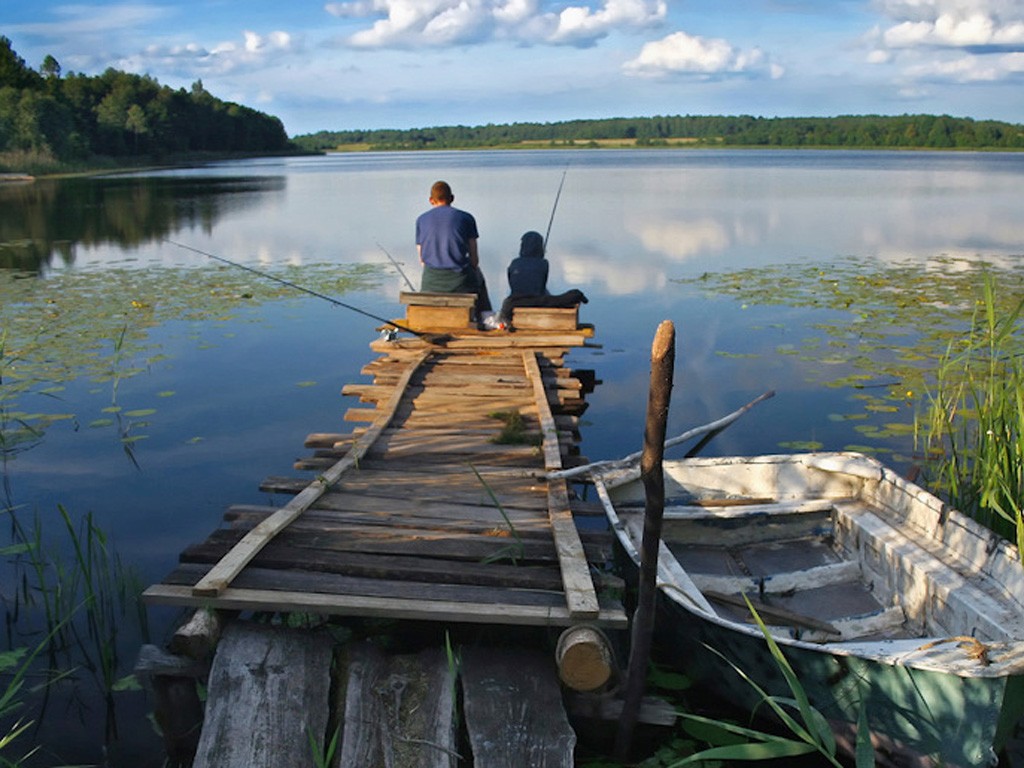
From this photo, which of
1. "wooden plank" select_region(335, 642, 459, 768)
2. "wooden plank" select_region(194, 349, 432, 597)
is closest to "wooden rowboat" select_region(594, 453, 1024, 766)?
"wooden plank" select_region(335, 642, 459, 768)

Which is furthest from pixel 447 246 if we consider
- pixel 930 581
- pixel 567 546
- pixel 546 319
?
pixel 930 581

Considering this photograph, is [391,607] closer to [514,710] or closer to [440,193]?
[514,710]

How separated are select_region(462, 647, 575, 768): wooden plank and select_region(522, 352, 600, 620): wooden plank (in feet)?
0.91

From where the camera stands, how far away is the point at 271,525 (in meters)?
4.12

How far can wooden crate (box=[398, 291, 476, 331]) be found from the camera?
29.8ft

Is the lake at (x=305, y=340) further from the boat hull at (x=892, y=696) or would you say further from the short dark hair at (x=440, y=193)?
the boat hull at (x=892, y=696)

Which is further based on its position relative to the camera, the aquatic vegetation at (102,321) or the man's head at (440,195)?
the man's head at (440,195)

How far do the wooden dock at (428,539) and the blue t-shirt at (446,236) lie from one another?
255cm

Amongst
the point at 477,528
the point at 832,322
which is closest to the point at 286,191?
the point at 832,322

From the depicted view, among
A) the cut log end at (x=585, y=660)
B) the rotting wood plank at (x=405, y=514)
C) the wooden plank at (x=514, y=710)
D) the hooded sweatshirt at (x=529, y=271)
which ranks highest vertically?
the hooded sweatshirt at (x=529, y=271)

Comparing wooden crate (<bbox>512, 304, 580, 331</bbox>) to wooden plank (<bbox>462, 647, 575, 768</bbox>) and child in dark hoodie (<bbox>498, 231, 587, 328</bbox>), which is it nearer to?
child in dark hoodie (<bbox>498, 231, 587, 328</bbox>)

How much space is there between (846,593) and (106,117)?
67.8 meters

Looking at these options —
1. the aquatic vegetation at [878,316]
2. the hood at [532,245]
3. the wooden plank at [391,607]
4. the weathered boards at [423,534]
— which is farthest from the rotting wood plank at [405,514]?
the hood at [532,245]

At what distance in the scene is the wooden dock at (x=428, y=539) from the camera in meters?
3.45
